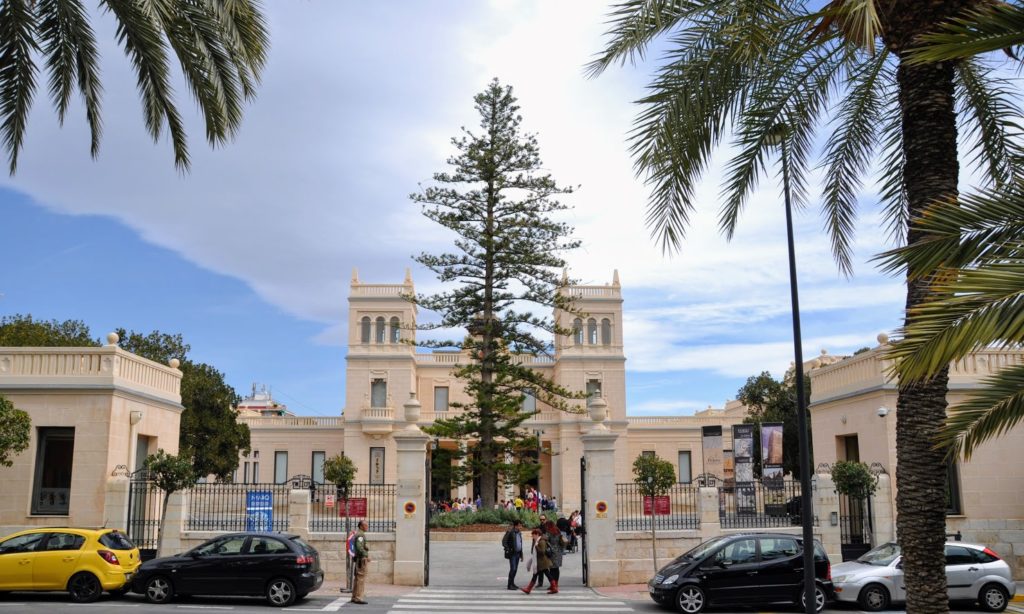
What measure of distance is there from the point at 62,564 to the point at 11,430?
396 cm

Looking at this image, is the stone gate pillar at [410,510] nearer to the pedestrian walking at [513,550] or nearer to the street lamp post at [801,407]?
the pedestrian walking at [513,550]

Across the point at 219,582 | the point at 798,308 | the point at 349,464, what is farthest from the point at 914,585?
the point at 349,464

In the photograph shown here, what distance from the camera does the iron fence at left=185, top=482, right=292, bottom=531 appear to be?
19.5 meters

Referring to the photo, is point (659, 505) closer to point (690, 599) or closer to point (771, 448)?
point (690, 599)

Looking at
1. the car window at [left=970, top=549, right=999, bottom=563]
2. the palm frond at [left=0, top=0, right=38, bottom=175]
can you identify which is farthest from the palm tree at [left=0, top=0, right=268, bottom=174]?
the car window at [left=970, top=549, right=999, bottom=563]

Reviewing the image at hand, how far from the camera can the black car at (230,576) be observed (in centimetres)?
1532

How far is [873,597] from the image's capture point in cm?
1571

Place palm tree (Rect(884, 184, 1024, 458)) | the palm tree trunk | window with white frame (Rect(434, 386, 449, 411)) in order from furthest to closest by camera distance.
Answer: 1. window with white frame (Rect(434, 386, 449, 411))
2. the palm tree trunk
3. palm tree (Rect(884, 184, 1024, 458))

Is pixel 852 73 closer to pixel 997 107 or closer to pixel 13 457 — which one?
pixel 997 107

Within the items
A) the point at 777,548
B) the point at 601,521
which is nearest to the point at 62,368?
the point at 601,521

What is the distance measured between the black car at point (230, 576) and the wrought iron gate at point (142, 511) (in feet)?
12.4

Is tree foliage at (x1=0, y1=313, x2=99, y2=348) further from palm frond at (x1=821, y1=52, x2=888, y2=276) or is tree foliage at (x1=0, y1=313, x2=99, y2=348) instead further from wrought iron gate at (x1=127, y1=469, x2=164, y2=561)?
palm frond at (x1=821, y1=52, x2=888, y2=276)

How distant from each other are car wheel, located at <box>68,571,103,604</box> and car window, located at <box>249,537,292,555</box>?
2826mm

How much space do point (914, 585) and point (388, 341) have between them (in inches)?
1878
